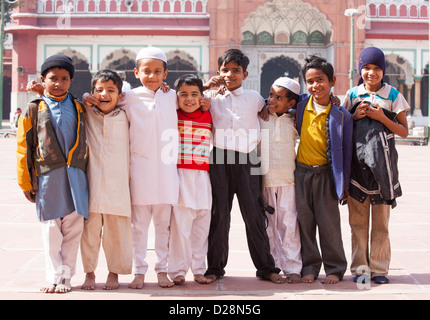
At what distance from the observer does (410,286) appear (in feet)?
11.6

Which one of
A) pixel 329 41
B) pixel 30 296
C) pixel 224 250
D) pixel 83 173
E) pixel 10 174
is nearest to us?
pixel 30 296

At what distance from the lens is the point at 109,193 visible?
137 inches

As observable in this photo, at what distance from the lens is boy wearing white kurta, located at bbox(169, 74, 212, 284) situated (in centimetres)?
360

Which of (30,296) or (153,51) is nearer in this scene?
(30,296)

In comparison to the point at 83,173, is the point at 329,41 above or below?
above

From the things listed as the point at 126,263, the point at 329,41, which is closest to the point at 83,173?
the point at 126,263

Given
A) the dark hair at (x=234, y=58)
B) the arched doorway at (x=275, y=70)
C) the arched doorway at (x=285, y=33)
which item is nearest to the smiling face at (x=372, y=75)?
the dark hair at (x=234, y=58)

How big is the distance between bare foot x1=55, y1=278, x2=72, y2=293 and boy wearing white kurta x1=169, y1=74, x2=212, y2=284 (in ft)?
2.03

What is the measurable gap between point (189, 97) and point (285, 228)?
1050mm

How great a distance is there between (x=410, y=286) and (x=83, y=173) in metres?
2.10

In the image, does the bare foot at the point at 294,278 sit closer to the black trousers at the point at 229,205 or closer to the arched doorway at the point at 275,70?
the black trousers at the point at 229,205

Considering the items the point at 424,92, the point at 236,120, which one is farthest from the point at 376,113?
the point at 424,92

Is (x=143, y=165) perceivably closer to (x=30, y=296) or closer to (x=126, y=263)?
(x=126, y=263)
